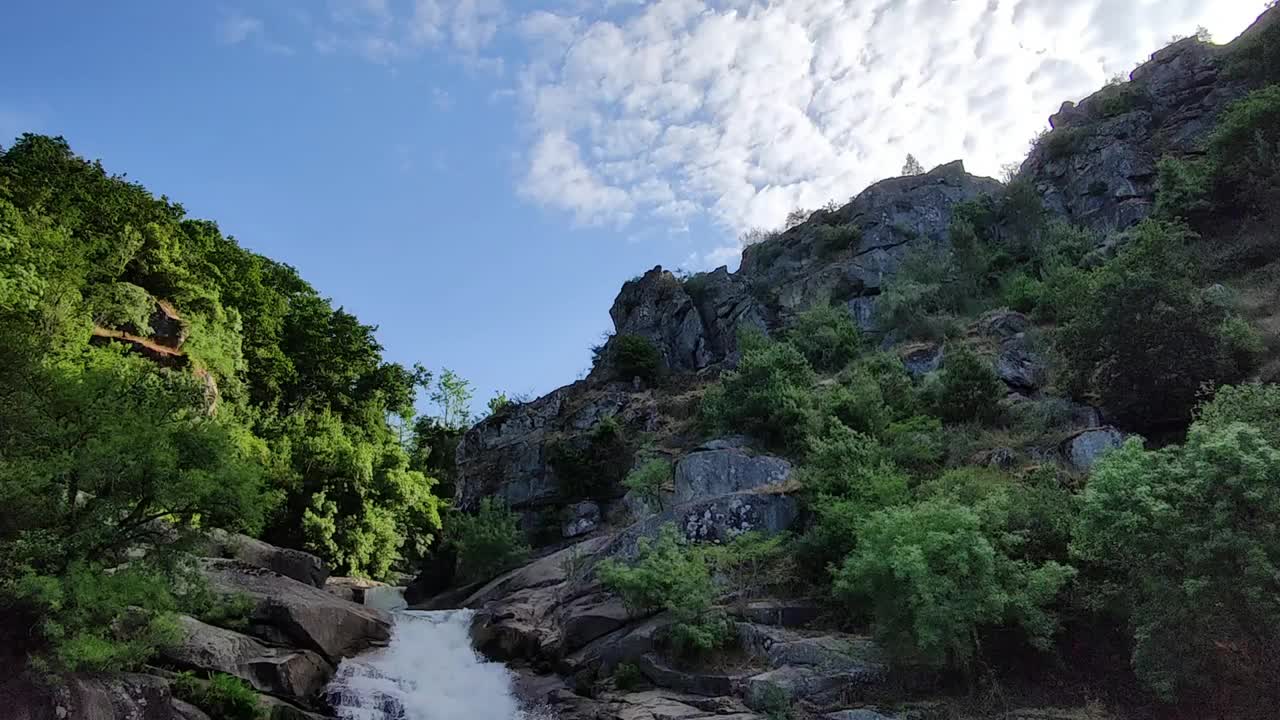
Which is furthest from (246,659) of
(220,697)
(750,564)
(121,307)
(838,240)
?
(838,240)

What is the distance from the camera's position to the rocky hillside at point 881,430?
45.5ft

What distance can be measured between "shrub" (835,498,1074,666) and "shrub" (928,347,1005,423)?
409 inches

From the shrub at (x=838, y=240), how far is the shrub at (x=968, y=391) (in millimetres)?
28763

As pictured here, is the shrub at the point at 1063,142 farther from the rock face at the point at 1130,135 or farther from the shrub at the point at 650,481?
the shrub at the point at 650,481

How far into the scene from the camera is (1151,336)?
19688 millimetres

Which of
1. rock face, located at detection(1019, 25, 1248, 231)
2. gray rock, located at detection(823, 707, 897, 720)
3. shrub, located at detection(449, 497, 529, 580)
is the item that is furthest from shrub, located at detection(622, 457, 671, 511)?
rock face, located at detection(1019, 25, 1248, 231)

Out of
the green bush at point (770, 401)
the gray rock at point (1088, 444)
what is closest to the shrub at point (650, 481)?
the green bush at point (770, 401)

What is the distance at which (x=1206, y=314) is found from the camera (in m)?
19.4

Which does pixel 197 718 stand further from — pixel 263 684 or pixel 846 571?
pixel 846 571

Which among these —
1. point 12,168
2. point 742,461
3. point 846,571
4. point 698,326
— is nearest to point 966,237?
point 698,326

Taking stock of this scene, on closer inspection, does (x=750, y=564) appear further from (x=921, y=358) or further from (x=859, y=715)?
(x=921, y=358)

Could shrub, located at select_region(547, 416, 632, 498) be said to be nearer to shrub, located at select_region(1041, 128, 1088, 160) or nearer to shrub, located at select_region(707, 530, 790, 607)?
shrub, located at select_region(707, 530, 790, 607)

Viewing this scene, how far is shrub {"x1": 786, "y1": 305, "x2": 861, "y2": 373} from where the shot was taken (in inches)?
1340

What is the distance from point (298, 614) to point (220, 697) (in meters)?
4.23
